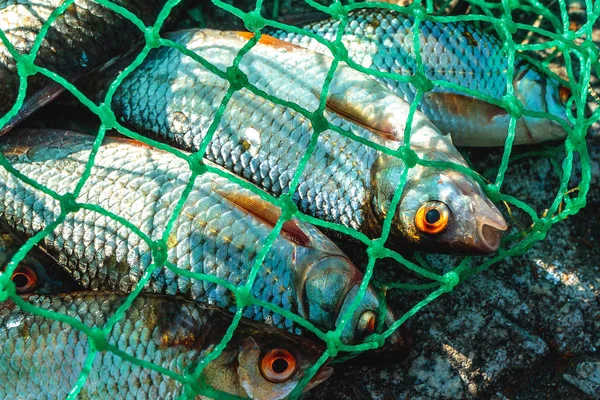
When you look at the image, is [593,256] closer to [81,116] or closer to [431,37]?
[431,37]

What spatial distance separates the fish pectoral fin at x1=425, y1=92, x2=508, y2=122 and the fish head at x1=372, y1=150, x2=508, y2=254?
0.49 metres

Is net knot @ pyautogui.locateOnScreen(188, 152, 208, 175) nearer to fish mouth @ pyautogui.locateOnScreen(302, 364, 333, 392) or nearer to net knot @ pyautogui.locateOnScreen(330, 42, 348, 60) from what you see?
net knot @ pyautogui.locateOnScreen(330, 42, 348, 60)

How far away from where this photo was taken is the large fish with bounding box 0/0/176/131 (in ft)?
11.1

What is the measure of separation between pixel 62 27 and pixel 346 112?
1.49m

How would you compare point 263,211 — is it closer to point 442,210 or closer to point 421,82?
point 442,210

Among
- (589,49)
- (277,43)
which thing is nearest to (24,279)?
(277,43)

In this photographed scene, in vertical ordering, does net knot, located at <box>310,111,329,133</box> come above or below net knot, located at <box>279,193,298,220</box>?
above

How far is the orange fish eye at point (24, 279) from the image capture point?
3.15 m

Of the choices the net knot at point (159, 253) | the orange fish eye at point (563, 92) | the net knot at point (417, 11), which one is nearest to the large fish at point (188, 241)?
the net knot at point (159, 253)

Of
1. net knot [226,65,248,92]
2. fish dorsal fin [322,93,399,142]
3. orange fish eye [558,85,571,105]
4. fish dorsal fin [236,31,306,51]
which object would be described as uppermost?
orange fish eye [558,85,571,105]

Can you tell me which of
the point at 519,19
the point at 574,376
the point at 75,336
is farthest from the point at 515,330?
the point at 75,336

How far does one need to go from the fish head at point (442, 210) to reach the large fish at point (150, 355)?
2.41 ft

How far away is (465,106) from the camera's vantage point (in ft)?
11.7

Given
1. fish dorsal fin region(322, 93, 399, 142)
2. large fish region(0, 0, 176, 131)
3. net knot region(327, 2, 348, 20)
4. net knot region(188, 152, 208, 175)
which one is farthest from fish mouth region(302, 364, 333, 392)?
large fish region(0, 0, 176, 131)
